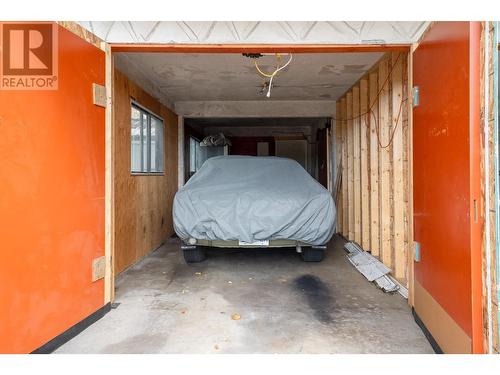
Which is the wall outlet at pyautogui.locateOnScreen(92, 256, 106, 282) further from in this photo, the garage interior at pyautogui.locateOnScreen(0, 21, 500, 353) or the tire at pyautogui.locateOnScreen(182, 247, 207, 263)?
the tire at pyautogui.locateOnScreen(182, 247, 207, 263)

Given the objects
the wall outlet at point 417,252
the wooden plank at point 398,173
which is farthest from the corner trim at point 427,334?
the wooden plank at point 398,173

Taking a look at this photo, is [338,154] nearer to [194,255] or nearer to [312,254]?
[312,254]

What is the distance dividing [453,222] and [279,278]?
2.41m

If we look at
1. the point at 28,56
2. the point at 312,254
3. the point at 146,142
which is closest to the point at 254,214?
the point at 312,254

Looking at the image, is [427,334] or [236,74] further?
[236,74]

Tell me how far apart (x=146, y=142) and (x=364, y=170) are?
3764 mm

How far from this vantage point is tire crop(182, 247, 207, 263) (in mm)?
4673

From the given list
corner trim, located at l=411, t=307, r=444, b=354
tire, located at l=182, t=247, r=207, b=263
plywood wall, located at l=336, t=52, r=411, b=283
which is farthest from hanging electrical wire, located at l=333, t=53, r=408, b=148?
tire, located at l=182, t=247, r=207, b=263

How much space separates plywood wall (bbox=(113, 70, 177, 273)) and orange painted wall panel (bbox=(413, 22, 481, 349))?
330 centimetres

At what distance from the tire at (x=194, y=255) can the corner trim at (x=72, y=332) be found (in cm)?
164

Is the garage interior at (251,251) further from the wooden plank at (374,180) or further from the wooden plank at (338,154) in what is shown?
the wooden plank at (338,154)

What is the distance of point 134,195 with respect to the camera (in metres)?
4.82

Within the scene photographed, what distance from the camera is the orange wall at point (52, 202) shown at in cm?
204

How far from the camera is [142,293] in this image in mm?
3566
